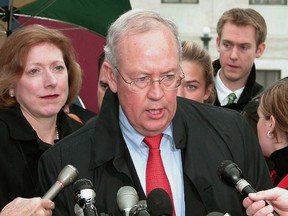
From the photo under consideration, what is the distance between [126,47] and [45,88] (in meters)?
1.47

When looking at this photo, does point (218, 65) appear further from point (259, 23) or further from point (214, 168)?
point (214, 168)

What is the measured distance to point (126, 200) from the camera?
3406mm

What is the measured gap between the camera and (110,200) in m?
3.99

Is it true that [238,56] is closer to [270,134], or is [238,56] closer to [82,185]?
[270,134]

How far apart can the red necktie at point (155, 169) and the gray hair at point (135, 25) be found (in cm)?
46

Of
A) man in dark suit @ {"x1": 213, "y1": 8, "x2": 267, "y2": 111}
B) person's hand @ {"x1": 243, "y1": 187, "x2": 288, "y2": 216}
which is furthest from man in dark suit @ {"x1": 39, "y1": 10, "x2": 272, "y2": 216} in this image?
man in dark suit @ {"x1": 213, "y1": 8, "x2": 267, "y2": 111}

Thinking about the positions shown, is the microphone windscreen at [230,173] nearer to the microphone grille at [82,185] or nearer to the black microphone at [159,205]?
the black microphone at [159,205]

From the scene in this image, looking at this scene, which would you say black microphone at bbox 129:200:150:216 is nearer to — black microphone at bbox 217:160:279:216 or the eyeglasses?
black microphone at bbox 217:160:279:216

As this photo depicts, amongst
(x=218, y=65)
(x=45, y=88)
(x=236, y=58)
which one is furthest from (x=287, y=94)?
(x=218, y=65)

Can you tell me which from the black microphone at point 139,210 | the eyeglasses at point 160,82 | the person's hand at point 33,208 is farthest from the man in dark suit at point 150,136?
the black microphone at point 139,210

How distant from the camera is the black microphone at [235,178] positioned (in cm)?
337

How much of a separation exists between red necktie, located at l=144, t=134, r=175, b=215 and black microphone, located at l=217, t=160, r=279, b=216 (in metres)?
0.58

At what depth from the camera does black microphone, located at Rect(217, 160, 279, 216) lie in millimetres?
3373

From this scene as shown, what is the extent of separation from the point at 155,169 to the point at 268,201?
0.80 m
